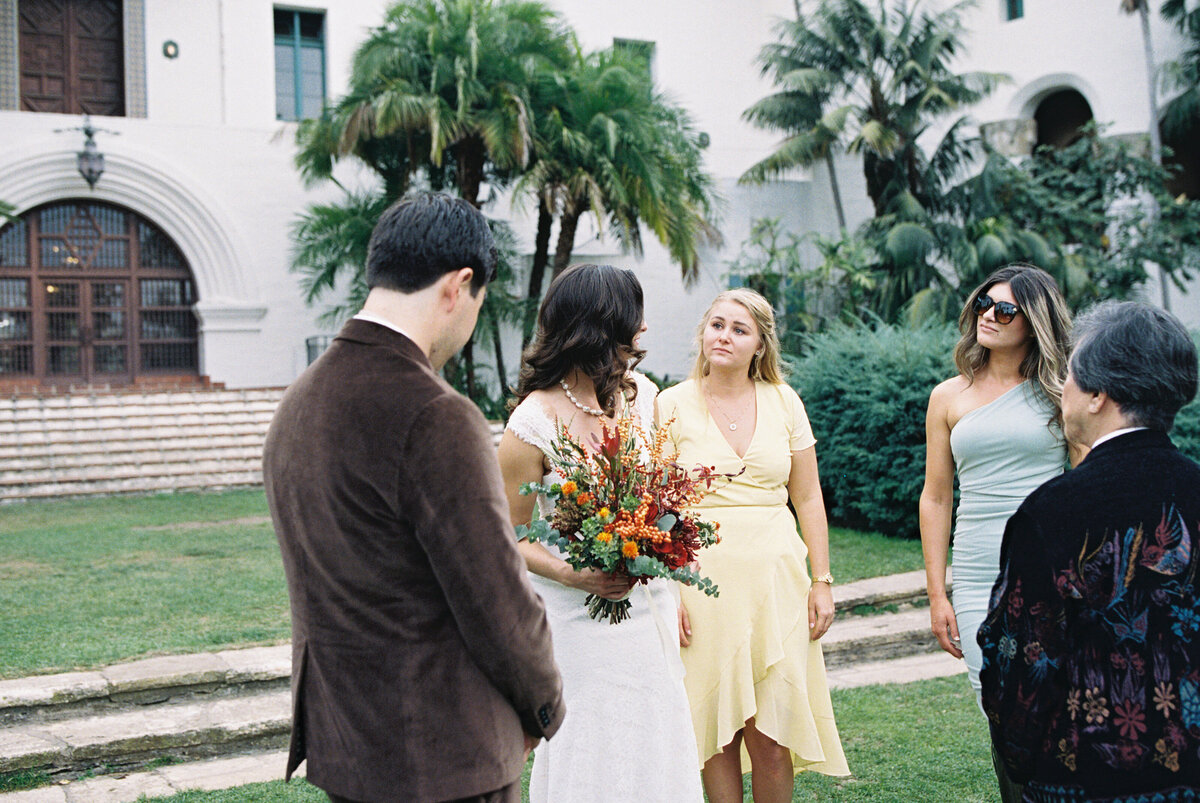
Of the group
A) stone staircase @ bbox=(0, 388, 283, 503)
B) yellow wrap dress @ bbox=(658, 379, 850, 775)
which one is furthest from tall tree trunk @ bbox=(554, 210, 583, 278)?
yellow wrap dress @ bbox=(658, 379, 850, 775)

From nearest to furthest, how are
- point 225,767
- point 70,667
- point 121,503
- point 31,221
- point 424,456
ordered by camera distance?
point 424,456, point 225,767, point 70,667, point 121,503, point 31,221

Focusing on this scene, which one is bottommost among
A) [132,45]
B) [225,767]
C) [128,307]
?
[225,767]

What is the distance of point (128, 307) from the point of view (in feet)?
67.6

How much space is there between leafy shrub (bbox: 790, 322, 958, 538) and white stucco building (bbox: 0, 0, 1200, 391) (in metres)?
10.6

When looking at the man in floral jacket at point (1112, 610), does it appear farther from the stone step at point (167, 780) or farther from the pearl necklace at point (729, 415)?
the stone step at point (167, 780)

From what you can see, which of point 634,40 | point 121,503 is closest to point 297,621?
point 121,503

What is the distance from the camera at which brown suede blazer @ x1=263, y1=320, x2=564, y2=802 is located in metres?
1.94

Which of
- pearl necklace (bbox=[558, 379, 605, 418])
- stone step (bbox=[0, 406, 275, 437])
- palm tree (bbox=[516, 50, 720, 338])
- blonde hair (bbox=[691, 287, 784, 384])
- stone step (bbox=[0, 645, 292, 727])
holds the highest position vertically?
palm tree (bbox=[516, 50, 720, 338])

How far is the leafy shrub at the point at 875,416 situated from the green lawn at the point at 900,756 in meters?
4.53

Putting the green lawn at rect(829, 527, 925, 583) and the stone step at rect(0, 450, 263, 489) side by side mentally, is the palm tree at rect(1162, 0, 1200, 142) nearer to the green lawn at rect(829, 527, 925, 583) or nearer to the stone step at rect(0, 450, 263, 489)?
the green lawn at rect(829, 527, 925, 583)

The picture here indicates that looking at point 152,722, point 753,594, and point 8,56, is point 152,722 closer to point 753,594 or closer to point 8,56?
point 753,594

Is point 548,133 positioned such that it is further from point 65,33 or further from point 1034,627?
point 1034,627

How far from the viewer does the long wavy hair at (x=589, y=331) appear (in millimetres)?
3182

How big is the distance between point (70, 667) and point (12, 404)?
466 inches
